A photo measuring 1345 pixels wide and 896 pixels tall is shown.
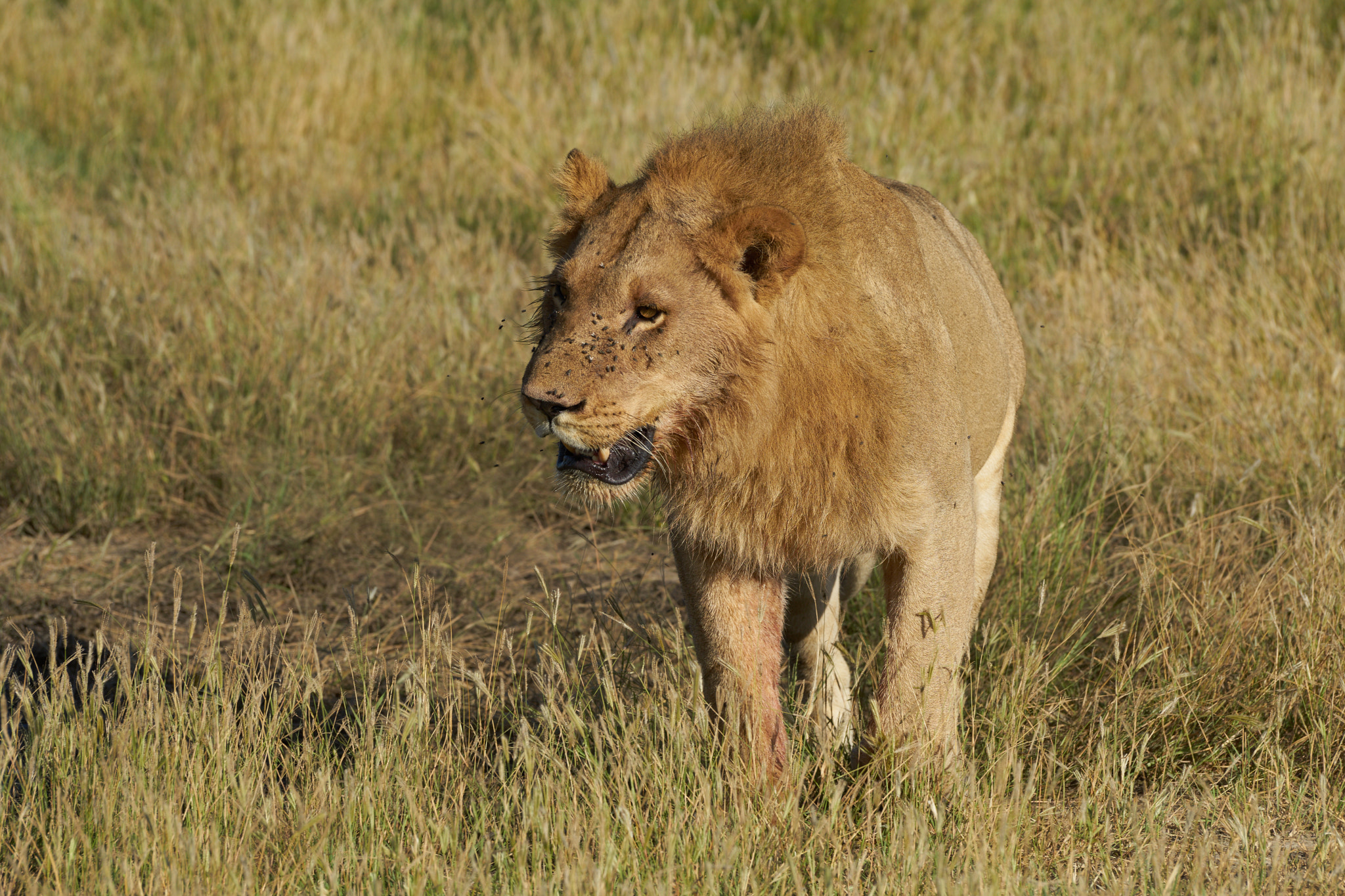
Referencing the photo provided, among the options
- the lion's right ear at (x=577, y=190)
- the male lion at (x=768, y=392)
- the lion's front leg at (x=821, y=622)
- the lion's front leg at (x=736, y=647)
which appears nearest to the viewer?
the male lion at (x=768, y=392)

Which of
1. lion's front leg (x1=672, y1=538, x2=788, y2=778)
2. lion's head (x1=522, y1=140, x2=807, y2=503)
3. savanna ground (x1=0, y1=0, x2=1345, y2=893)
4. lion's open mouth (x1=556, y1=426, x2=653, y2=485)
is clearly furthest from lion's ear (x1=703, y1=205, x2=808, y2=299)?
savanna ground (x1=0, y1=0, x2=1345, y2=893)

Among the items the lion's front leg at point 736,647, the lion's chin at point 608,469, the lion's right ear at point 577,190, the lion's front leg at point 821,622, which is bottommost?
the lion's front leg at point 821,622

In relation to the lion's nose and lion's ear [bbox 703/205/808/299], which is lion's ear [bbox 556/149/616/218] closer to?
lion's ear [bbox 703/205/808/299]

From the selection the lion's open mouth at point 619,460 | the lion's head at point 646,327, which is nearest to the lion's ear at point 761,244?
the lion's head at point 646,327

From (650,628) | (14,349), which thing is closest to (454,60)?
(14,349)

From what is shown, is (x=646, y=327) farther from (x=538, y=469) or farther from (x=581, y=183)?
(x=538, y=469)

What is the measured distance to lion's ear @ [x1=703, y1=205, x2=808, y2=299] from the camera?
2.67 meters

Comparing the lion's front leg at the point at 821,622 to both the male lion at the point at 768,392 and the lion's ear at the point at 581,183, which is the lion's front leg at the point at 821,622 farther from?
the lion's ear at the point at 581,183

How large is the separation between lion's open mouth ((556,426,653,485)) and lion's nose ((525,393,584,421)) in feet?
0.51

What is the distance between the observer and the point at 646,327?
8.80 feet

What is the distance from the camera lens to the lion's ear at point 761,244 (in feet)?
8.75

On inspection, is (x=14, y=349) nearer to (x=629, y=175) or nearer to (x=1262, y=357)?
(x=629, y=175)

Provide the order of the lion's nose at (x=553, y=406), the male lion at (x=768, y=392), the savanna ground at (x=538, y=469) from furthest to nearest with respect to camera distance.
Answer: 1. the savanna ground at (x=538, y=469)
2. the male lion at (x=768, y=392)
3. the lion's nose at (x=553, y=406)

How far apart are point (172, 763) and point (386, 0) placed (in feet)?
21.0
